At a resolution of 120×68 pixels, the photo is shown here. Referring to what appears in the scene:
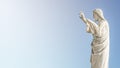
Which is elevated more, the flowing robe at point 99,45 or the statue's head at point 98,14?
the statue's head at point 98,14

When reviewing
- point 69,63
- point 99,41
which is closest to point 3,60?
point 69,63

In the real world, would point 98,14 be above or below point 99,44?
above

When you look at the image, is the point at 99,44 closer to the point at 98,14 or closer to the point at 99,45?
the point at 99,45

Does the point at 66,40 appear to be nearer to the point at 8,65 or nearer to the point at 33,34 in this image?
the point at 33,34

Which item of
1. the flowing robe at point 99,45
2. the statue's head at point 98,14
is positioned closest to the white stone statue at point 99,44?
the flowing robe at point 99,45

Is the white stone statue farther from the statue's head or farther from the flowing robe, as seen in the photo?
the statue's head

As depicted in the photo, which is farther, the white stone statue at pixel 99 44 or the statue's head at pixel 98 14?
the statue's head at pixel 98 14

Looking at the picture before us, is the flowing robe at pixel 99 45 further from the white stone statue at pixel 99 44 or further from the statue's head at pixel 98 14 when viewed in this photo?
the statue's head at pixel 98 14

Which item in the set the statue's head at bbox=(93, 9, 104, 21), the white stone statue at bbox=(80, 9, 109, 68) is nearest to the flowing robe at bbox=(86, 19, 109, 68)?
the white stone statue at bbox=(80, 9, 109, 68)

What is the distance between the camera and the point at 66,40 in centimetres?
661

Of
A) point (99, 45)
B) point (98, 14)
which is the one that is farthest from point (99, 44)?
point (98, 14)

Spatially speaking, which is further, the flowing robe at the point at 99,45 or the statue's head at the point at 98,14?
the statue's head at the point at 98,14

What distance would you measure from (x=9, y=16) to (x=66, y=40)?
104cm

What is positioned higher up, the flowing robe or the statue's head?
the statue's head
